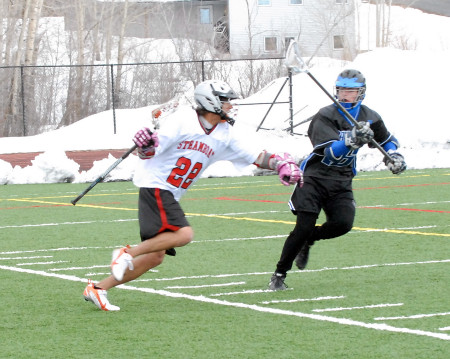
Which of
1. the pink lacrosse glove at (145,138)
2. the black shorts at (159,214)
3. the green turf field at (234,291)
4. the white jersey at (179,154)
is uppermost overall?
the pink lacrosse glove at (145,138)

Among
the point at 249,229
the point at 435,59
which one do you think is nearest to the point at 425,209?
the point at 249,229

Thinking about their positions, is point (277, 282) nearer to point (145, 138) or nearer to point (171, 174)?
point (171, 174)

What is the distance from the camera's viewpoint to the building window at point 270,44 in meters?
60.9

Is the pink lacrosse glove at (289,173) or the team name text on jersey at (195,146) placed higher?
the team name text on jersey at (195,146)

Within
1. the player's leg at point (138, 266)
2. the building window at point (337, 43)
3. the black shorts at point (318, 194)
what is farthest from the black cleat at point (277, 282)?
the building window at point (337, 43)

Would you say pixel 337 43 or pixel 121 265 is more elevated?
pixel 121 265

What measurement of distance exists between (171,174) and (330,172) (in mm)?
1502

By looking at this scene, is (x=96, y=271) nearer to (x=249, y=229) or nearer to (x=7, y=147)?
(x=249, y=229)

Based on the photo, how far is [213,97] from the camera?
289 inches

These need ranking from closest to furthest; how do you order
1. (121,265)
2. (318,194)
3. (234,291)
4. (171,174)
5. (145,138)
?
(145,138), (121,265), (171,174), (234,291), (318,194)

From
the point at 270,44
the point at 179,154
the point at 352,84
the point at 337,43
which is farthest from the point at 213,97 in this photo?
the point at 337,43

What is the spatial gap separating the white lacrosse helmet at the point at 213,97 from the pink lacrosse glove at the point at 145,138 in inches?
18.7

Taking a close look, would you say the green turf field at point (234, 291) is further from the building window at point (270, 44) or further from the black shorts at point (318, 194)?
the building window at point (270, 44)

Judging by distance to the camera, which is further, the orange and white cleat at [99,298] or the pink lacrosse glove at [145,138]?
the orange and white cleat at [99,298]
